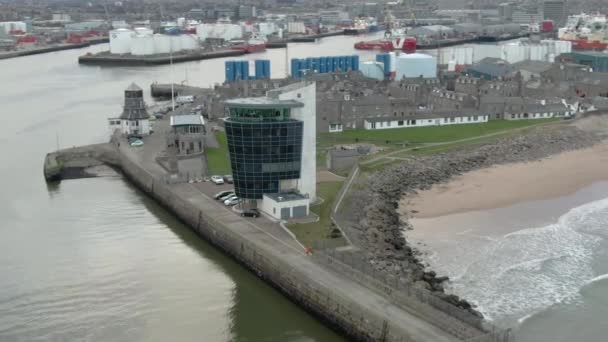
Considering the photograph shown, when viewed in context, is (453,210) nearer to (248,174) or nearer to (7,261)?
(248,174)

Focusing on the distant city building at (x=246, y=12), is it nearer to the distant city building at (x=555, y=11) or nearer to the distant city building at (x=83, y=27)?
the distant city building at (x=83, y=27)

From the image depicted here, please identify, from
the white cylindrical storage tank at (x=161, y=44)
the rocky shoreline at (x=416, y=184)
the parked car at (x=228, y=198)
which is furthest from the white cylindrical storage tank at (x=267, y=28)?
the parked car at (x=228, y=198)

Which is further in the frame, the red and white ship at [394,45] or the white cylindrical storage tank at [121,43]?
the white cylindrical storage tank at [121,43]

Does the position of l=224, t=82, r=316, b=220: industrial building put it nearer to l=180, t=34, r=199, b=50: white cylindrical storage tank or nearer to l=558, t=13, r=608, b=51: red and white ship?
→ l=558, t=13, r=608, b=51: red and white ship

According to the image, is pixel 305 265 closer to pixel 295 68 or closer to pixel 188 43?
pixel 295 68

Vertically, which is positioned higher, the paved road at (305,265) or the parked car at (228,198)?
the parked car at (228,198)

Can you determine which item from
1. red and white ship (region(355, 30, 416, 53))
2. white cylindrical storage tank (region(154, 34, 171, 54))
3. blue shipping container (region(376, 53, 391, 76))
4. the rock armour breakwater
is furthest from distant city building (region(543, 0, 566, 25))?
the rock armour breakwater
